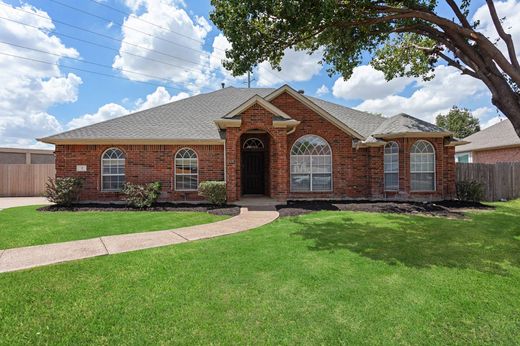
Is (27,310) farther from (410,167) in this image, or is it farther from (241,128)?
(410,167)

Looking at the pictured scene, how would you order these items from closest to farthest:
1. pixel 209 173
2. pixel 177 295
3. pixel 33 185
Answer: pixel 177 295 → pixel 209 173 → pixel 33 185

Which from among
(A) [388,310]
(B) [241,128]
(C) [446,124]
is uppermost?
(C) [446,124]

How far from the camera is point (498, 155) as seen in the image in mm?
20812

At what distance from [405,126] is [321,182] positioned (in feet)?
16.0

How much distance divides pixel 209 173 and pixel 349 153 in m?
7.08

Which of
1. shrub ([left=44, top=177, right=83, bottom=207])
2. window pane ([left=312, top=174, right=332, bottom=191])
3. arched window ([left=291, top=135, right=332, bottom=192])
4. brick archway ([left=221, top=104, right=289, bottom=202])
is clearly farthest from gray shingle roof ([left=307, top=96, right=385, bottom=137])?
shrub ([left=44, top=177, right=83, bottom=207])

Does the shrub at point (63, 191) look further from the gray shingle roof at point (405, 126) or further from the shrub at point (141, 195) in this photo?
the gray shingle roof at point (405, 126)

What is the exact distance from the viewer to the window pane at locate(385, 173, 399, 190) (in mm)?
13836

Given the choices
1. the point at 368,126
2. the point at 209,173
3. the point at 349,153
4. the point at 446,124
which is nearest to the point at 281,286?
the point at 209,173

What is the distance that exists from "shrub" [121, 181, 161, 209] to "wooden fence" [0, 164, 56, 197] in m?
10.7

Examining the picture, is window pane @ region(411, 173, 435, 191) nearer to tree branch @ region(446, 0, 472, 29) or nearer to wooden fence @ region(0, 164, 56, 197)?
tree branch @ region(446, 0, 472, 29)

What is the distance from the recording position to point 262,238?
6.82 m

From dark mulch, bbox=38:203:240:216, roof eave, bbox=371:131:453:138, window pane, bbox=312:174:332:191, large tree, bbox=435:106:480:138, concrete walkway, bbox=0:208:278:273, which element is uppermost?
large tree, bbox=435:106:480:138

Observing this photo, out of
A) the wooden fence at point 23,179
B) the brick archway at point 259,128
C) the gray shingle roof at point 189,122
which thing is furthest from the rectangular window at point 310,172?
the wooden fence at point 23,179
